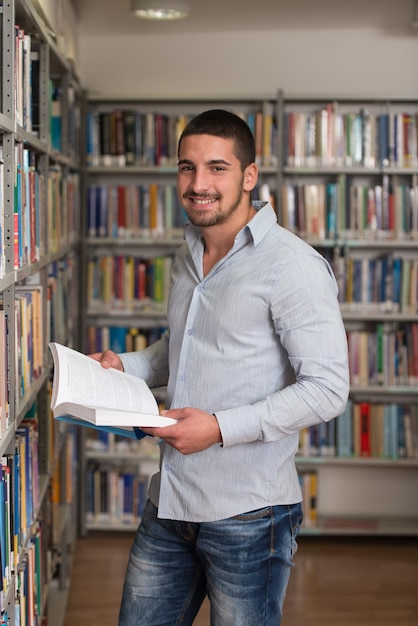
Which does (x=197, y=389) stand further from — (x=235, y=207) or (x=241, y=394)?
(x=235, y=207)

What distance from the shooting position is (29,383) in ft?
8.14

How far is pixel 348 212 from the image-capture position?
459 centimetres

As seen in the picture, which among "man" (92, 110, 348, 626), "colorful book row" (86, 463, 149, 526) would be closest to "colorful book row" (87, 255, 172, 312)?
"colorful book row" (86, 463, 149, 526)

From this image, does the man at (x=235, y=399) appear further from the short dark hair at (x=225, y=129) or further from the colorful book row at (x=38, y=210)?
the colorful book row at (x=38, y=210)

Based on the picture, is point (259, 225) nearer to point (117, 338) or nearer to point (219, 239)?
point (219, 239)

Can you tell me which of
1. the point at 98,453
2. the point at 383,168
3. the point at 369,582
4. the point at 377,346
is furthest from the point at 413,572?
the point at 383,168

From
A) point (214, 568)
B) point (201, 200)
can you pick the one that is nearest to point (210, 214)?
point (201, 200)

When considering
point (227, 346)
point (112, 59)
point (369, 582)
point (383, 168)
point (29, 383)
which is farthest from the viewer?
point (112, 59)

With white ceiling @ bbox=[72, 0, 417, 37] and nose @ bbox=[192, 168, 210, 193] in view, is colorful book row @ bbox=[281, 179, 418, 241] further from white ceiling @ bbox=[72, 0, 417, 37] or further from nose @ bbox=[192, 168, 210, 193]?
nose @ bbox=[192, 168, 210, 193]

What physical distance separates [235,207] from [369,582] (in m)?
2.64

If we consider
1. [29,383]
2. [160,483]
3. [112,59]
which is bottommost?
[160,483]

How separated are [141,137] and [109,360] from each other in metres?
2.71

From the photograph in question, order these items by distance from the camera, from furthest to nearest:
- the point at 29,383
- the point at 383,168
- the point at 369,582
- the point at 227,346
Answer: the point at 383,168 → the point at 369,582 → the point at 29,383 → the point at 227,346

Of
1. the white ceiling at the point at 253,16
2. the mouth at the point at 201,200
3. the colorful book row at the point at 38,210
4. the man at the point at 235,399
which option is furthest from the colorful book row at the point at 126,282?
the mouth at the point at 201,200
